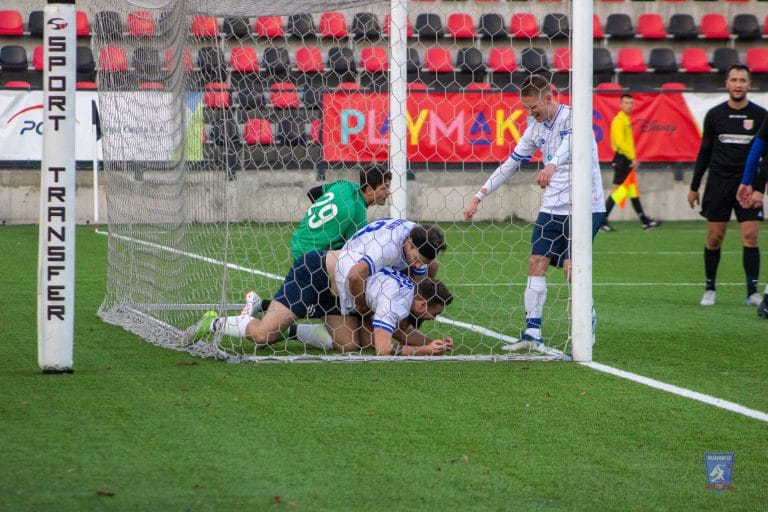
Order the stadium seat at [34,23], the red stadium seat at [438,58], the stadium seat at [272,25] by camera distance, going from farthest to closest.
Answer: the stadium seat at [34,23], the red stadium seat at [438,58], the stadium seat at [272,25]

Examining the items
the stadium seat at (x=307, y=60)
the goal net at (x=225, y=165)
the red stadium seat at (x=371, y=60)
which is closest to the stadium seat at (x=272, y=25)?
the goal net at (x=225, y=165)

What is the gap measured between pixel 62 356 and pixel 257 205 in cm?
472

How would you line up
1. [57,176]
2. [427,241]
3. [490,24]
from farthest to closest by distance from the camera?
[490,24] < [427,241] < [57,176]

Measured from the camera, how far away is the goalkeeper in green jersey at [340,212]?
741 centimetres

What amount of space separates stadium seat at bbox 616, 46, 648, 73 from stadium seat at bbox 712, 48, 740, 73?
1299mm

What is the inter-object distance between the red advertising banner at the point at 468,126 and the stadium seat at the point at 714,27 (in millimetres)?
3505

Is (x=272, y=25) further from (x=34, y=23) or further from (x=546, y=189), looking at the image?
(x=34, y=23)

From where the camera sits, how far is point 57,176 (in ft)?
19.2

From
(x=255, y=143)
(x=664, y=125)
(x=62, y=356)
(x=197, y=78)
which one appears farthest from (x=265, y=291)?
(x=664, y=125)

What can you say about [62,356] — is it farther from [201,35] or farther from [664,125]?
[664,125]

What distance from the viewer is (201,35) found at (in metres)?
7.88

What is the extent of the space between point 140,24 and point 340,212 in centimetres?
240

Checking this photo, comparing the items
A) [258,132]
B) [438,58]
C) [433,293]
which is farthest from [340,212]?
[438,58]

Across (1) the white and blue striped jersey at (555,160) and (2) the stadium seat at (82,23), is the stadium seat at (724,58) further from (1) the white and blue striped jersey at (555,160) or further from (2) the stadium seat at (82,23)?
(1) the white and blue striped jersey at (555,160)
